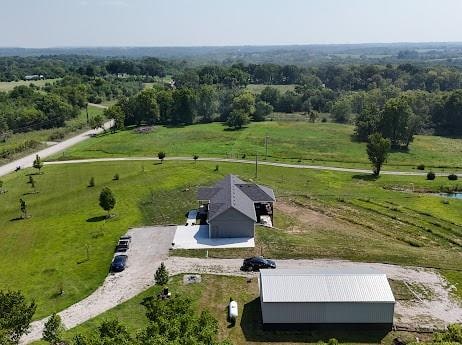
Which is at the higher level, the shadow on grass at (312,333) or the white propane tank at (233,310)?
the white propane tank at (233,310)

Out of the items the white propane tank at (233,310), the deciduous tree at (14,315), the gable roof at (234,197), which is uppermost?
the deciduous tree at (14,315)

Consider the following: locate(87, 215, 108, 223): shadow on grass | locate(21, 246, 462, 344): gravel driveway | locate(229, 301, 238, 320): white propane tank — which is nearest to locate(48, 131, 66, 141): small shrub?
locate(87, 215, 108, 223): shadow on grass

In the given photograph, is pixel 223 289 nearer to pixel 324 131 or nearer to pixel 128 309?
pixel 128 309

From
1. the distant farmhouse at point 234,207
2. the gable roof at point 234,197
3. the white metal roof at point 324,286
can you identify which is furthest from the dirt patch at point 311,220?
the white metal roof at point 324,286

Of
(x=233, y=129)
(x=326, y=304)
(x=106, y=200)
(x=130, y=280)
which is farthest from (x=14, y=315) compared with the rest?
(x=233, y=129)

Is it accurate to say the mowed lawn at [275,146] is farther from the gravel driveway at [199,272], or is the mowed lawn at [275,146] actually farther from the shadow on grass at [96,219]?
the gravel driveway at [199,272]

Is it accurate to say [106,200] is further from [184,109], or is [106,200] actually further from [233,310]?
[184,109]

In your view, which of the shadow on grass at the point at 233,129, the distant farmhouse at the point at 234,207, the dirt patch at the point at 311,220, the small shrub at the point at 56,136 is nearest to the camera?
the distant farmhouse at the point at 234,207

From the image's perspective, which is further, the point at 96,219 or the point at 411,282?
the point at 96,219
